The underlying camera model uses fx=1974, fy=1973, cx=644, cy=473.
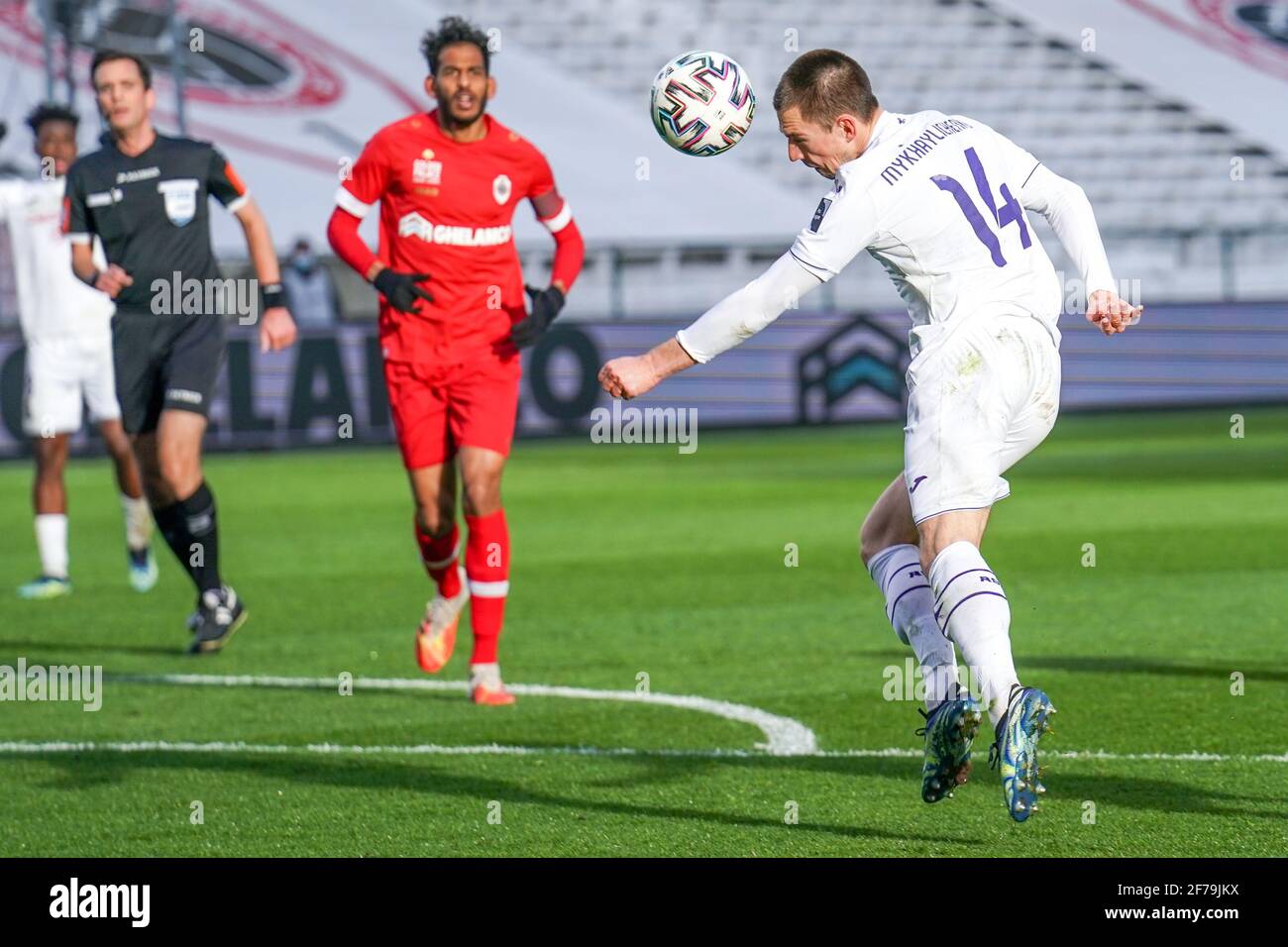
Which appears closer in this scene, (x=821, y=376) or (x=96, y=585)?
(x=96, y=585)

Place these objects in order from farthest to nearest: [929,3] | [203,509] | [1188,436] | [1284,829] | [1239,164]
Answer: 1. [929,3]
2. [1239,164]
3. [1188,436]
4. [203,509]
5. [1284,829]

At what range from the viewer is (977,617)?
452 centimetres

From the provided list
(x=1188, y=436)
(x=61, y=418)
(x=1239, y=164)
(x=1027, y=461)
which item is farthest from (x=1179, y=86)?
(x=61, y=418)

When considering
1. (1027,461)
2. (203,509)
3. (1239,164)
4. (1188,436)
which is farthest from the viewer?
(1239,164)

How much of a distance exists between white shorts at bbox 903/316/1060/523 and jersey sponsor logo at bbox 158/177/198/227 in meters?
4.49

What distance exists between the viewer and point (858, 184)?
4594mm

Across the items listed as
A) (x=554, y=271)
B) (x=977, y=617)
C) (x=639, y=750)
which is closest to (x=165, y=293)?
(x=554, y=271)

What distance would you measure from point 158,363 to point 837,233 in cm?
448

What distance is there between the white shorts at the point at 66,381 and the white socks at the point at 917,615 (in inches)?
274

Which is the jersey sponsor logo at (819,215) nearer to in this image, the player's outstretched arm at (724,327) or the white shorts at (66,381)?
the player's outstretched arm at (724,327)

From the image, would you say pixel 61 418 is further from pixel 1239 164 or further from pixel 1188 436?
pixel 1239 164

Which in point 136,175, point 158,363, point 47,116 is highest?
point 47,116

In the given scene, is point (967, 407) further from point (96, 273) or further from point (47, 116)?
point (47, 116)

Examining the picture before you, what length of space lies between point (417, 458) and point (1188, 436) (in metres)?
14.1
